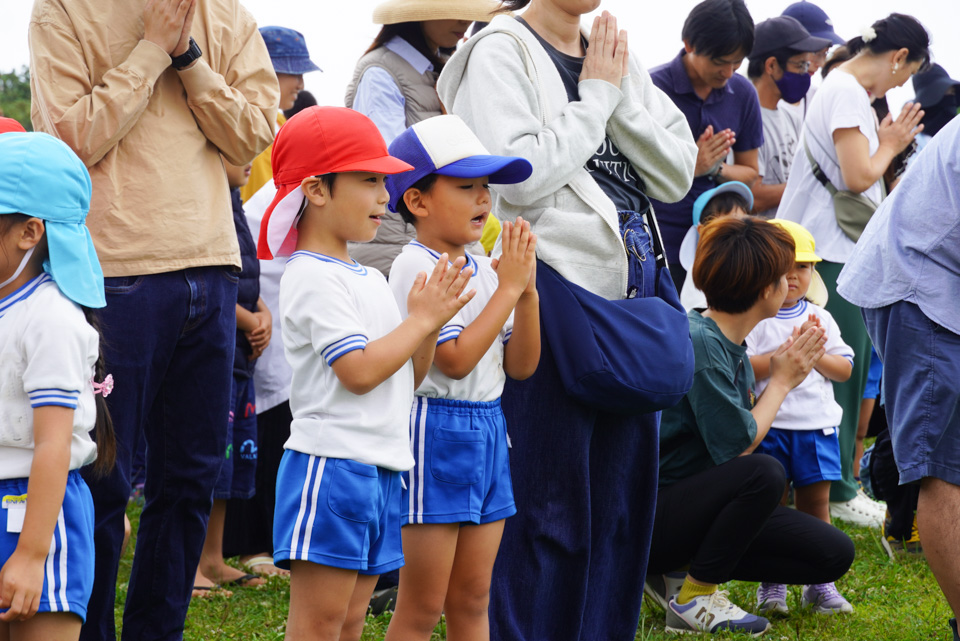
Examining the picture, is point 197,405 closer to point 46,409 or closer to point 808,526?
point 46,409

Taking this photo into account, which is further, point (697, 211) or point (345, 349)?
point (697, 211)

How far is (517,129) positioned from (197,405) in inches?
45.5

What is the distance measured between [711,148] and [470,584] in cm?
298

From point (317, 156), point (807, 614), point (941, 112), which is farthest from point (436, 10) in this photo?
point (941, 112)

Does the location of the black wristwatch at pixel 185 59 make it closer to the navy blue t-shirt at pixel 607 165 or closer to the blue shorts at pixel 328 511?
the navy blue t-shirt at pixel 607 165

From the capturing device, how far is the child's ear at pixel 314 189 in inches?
91.3

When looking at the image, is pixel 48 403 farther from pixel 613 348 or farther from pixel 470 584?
pixel 613 348

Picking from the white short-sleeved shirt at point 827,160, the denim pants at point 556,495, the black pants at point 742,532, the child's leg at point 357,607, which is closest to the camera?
the child's leg at point 357,607

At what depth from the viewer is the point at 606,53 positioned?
9.05 feet

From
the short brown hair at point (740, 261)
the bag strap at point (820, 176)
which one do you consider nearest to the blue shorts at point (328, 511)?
the short brown hair at point (740, 261)

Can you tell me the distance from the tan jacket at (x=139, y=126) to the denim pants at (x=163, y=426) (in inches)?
3.4

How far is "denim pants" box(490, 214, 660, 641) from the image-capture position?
8.99 feet

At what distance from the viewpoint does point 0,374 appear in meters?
2.07

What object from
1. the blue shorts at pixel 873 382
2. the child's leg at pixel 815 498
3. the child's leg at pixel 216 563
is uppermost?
the blue shorts at pixel 873 382
